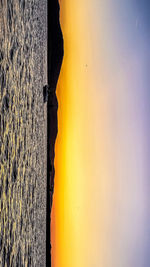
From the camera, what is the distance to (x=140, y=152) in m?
0.43

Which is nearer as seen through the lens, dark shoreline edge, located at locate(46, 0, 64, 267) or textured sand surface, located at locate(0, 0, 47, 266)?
textured sand surface, located at locate(0, 0, 47, 266)

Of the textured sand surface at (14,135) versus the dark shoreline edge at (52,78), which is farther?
the dark shoreline edge at (52,78)

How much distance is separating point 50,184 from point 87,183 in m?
0.06

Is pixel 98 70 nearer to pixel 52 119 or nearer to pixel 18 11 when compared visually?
pixel 52 119

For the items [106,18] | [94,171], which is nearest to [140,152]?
[94,171]

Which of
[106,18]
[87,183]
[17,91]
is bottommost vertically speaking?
[87,183]

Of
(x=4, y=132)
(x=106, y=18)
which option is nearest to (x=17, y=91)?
(x=4, y=132)

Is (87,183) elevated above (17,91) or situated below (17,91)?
below

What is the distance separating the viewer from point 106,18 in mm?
452

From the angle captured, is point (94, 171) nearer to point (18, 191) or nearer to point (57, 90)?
point (57, 90)

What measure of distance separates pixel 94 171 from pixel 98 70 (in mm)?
169

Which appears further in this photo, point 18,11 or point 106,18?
point 106,18

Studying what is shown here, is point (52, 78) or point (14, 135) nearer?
point (14, 135)

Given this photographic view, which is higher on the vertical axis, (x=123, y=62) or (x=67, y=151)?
(x=123, y=62)
